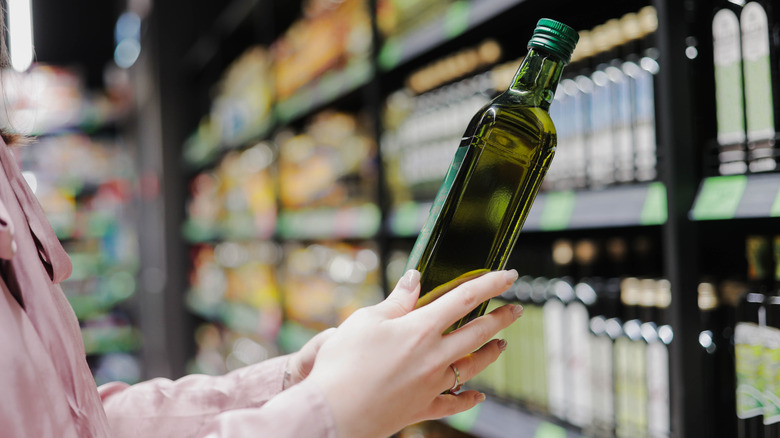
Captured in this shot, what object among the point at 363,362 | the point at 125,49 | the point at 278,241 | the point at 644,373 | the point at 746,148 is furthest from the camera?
the point at 125,49

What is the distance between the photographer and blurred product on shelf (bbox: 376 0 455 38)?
1.86 m

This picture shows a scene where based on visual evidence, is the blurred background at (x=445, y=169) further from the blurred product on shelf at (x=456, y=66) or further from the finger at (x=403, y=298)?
the finger at (x=403, y=298)

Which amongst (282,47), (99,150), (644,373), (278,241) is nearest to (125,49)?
(99,150)

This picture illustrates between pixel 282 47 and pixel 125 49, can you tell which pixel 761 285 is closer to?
pixel 282 47

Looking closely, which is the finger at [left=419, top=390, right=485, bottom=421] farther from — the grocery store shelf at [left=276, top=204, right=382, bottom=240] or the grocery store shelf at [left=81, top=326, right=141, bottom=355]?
the grocery store shelf at [left=81, top=326, right=141, bottom=355]

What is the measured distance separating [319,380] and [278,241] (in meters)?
2.22

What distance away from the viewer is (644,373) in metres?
1.19

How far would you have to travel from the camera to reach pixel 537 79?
0.74 meters

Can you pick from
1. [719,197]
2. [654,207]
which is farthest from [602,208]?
[719,197]

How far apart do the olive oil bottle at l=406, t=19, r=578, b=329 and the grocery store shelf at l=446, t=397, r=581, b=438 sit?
27.2 inches

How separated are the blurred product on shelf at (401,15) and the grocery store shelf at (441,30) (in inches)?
2.8

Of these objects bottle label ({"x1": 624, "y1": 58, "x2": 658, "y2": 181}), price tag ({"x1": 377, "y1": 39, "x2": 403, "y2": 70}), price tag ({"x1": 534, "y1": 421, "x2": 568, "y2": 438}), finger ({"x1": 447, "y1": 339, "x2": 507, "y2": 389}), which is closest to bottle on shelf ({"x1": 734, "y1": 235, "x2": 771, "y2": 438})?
bottle label ({"x1": 624, "y1": 58, "x2": 658, "y2": 181})

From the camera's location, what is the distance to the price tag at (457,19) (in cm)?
145

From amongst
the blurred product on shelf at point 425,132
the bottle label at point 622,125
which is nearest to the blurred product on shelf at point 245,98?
the blurred product on shelf at point 425,132
